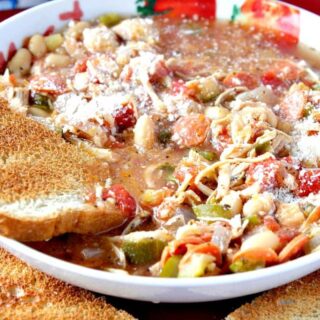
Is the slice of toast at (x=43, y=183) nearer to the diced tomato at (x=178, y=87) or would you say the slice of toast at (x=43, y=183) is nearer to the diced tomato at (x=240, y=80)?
the diced tomato at (x=178, y=87)

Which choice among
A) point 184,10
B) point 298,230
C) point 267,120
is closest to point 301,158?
point 267,120

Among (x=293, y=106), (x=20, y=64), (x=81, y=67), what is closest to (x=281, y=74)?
(x=293, y=106)

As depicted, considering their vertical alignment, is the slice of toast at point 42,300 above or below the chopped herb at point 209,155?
below

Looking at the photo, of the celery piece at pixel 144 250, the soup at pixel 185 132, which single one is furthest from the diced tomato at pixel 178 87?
the celery piece at pixel 144 250

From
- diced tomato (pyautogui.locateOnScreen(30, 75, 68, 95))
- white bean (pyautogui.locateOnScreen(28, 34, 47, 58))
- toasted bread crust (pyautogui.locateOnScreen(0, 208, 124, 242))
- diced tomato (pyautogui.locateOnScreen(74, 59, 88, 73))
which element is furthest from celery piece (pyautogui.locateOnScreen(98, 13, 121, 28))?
toasted bread crust (pyautogui.locateOnScreen(0, 208, 124, 242))

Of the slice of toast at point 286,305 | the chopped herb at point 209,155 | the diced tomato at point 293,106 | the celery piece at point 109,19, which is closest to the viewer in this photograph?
the slice of toast at point 286,305

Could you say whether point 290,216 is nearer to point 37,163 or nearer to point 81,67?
point 37,163

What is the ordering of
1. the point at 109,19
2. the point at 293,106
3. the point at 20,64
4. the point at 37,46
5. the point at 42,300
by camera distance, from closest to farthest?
1. the point at 42,300
2. the point at 293,106
3. the point at 20,64
4. the point at 37,46
5. the point at 109,19

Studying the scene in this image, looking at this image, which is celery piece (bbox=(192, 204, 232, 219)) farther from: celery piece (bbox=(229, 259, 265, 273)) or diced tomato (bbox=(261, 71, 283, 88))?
diced tomato (bbox=(261, 71, 283, 88))
